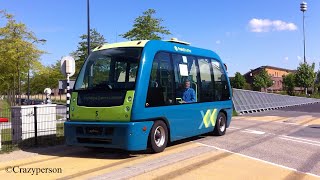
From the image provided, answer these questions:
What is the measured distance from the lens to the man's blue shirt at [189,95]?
420 inches

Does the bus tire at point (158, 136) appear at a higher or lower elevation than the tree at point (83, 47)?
lower

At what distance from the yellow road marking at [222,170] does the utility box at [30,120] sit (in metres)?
4.64

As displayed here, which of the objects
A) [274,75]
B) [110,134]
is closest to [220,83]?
Result: [110,134]

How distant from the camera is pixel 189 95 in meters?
10.9

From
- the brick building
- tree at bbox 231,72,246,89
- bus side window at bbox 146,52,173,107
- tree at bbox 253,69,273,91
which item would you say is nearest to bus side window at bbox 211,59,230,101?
bus side window at bbox 146,52,173,107

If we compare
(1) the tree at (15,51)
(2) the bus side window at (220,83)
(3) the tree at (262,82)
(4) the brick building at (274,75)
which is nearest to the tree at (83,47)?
(1) the tree at (15,51)

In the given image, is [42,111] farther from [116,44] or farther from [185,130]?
[185,130]

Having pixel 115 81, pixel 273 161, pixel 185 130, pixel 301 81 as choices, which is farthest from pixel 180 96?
pixel 301 81

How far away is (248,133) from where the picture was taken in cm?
1390

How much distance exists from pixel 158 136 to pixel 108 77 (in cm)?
174

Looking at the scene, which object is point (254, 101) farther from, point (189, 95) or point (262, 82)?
point (262, 82)

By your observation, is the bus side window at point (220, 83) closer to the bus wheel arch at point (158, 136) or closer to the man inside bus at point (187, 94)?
the man inside bus at point (187, 94)

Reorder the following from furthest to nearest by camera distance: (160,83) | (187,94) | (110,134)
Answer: (187,94) < (160,83) < (110,134)

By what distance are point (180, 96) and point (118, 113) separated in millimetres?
2074
